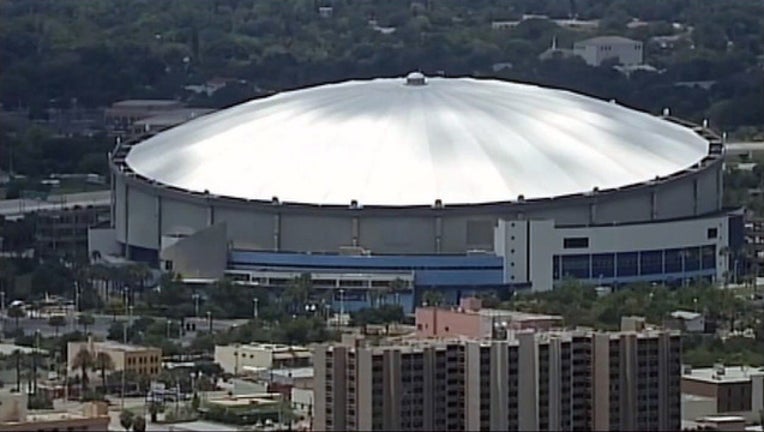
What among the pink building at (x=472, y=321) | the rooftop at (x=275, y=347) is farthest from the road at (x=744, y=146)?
the pink building at (x=472, y=321)

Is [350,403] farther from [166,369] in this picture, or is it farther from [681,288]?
[681,288]

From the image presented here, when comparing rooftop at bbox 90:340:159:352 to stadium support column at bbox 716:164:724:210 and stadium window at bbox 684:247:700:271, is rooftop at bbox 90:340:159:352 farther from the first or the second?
stadium support column at bbox 716:164:724:210

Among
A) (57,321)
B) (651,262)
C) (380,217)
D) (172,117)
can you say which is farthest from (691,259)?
(172,117)

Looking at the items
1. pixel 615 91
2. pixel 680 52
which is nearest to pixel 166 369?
pixel 615 91

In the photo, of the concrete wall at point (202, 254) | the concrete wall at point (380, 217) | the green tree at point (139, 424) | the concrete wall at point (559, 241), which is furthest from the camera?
the concrete wall at point (202, 254)

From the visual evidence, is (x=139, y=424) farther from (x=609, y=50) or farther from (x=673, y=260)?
(x=609, y=50)

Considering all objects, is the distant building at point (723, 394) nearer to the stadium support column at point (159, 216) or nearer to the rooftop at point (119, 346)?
the rooftop at point (119, 346)
